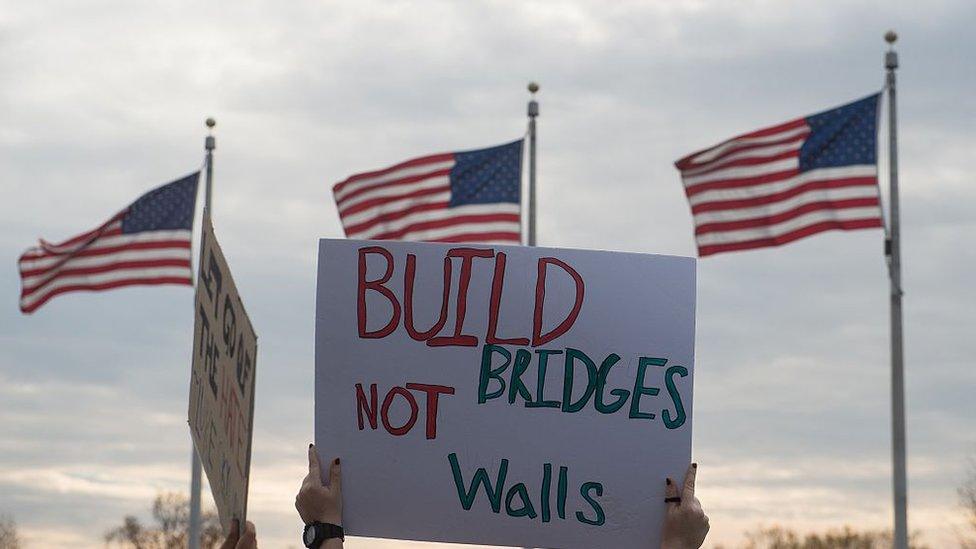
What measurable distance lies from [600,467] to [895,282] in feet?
55.1

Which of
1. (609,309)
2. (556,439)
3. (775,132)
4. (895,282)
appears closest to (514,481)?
(556,439)

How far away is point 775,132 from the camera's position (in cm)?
1880

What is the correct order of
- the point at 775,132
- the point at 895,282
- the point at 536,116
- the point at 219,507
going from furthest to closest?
1. the point at 536,116
2. the point at 895,282
3. the point at 775,132
4. the point at 219,507

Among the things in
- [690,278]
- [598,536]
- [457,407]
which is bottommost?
[598,536]

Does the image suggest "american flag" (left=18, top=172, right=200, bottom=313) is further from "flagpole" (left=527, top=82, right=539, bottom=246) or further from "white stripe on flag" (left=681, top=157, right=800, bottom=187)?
"white stripe on flag" (left=681, top=157, right=800, bottom=187)

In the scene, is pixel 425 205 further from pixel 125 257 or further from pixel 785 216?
pixel 125 257

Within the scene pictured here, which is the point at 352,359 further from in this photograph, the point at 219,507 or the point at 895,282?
the point at 895,282

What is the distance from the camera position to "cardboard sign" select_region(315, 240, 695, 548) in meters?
5.09

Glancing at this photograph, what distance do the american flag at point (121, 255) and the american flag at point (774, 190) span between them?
7350 millimetres

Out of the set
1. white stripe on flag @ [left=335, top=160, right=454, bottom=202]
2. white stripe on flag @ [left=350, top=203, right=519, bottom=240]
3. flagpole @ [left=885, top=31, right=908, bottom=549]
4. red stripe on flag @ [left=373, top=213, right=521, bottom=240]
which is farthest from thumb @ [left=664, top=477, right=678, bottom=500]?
flagpole @ [left=885, top=31, right=908, bottom=549]

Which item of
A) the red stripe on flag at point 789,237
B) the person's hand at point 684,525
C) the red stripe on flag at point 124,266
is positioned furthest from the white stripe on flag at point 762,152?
the person's hand at point 684,525

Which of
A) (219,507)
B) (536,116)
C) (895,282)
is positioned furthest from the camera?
(536,116)

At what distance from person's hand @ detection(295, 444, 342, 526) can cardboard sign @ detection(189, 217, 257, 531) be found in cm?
20

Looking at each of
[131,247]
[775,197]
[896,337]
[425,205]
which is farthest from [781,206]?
[131,247]
